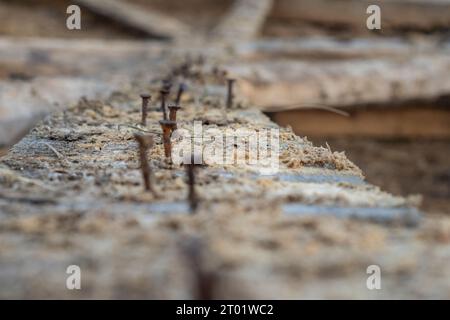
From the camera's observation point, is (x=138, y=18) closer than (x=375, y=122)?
No

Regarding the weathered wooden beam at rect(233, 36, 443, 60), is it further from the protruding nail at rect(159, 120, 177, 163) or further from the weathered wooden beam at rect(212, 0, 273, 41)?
the protruding nail at rect(159, 120, 177, 163)

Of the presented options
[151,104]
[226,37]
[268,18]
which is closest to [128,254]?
[151,104]

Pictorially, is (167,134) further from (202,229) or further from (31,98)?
(31,98)

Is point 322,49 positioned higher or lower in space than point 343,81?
higher

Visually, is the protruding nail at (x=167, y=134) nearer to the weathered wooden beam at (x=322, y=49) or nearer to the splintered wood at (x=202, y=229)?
the splintered wood at (x=202, y=229)

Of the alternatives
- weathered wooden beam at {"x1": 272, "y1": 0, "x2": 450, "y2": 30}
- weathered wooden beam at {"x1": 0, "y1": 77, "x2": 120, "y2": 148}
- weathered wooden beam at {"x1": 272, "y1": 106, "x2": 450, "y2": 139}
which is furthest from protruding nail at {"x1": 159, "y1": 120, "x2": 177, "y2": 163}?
weathered wooden beam at {"x1": 272, "y1": 0, "x2": 450, "y2": 30}

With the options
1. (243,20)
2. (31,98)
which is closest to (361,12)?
(243,20)

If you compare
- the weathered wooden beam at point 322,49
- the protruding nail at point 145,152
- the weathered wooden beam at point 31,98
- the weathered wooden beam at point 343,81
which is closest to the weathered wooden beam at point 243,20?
the weathered wooden beam at point 322,49
